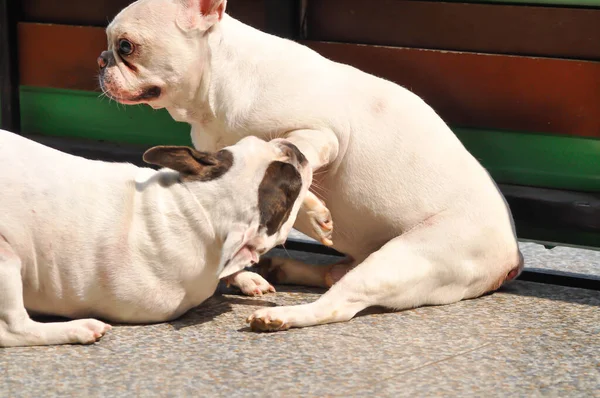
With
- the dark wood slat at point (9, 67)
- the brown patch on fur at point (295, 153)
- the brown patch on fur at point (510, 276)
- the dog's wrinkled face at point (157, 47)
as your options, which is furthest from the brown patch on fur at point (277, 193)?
the dark wood slat at point (9, 67)

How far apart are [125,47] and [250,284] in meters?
1.24

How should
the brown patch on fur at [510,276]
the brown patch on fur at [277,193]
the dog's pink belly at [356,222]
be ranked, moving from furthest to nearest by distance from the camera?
the brown patch on fur at [510,276] < the dog's pink belly at [356,222] < the brown patch on fur at [277,193]

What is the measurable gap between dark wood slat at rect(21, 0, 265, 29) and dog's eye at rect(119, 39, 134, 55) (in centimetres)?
160

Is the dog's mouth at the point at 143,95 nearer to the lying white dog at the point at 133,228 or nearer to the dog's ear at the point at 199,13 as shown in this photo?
the dog's ear at the point at 199,13

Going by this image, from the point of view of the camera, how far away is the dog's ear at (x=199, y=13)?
490cm

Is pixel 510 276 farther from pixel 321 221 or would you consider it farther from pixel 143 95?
pixel 143 95

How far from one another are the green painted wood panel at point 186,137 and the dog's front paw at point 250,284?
4.96ft

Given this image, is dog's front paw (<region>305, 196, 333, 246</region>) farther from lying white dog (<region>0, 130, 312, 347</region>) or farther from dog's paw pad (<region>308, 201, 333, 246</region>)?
lying white dog (<region>0, 130, 312, 347</region>)

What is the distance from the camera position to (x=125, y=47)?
4.89m

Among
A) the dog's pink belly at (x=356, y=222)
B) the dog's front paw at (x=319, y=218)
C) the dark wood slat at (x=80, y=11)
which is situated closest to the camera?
the dog's front paw at (x=319, y=218)

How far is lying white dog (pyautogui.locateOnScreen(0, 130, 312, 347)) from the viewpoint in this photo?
13.6ft

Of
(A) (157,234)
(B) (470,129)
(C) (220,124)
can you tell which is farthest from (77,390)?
(B) (470,129)

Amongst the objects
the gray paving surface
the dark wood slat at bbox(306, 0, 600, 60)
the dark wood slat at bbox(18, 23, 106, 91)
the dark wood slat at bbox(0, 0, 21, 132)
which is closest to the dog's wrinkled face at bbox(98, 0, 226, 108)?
the gray paving surface

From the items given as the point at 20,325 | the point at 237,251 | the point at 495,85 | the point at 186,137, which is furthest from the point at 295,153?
the point at 186,137
